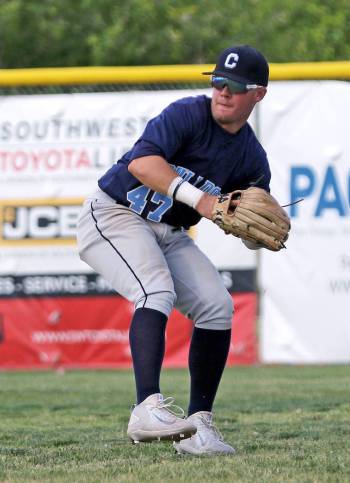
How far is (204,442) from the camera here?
445cm

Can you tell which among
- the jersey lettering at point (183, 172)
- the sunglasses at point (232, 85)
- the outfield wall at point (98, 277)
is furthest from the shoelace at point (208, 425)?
the outfield wall at point (98, 277)

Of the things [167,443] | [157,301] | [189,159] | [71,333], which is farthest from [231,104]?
[71,333]

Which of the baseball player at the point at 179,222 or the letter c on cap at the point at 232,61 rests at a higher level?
the letter c on cap at the point at 232,61

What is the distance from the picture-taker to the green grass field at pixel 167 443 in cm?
388

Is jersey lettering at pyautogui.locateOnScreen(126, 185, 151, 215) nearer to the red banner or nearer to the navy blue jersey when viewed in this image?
the navy blue jersey

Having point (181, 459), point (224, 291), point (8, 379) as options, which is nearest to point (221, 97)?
point (224, 291)

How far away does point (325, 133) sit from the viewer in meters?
8.86

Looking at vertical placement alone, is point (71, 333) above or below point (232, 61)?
below

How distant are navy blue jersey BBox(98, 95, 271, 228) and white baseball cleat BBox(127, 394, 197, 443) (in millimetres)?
798

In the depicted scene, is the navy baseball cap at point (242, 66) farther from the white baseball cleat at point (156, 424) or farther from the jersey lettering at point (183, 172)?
the white baseball cleat at point (156, 424)

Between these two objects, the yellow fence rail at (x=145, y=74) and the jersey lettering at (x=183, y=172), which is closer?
the jersey lettering at (x=183, y=172)

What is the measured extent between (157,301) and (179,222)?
0.44m

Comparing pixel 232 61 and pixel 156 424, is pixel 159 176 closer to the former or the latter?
pixel 232 61

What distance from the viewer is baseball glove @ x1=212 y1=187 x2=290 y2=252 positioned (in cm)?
433
